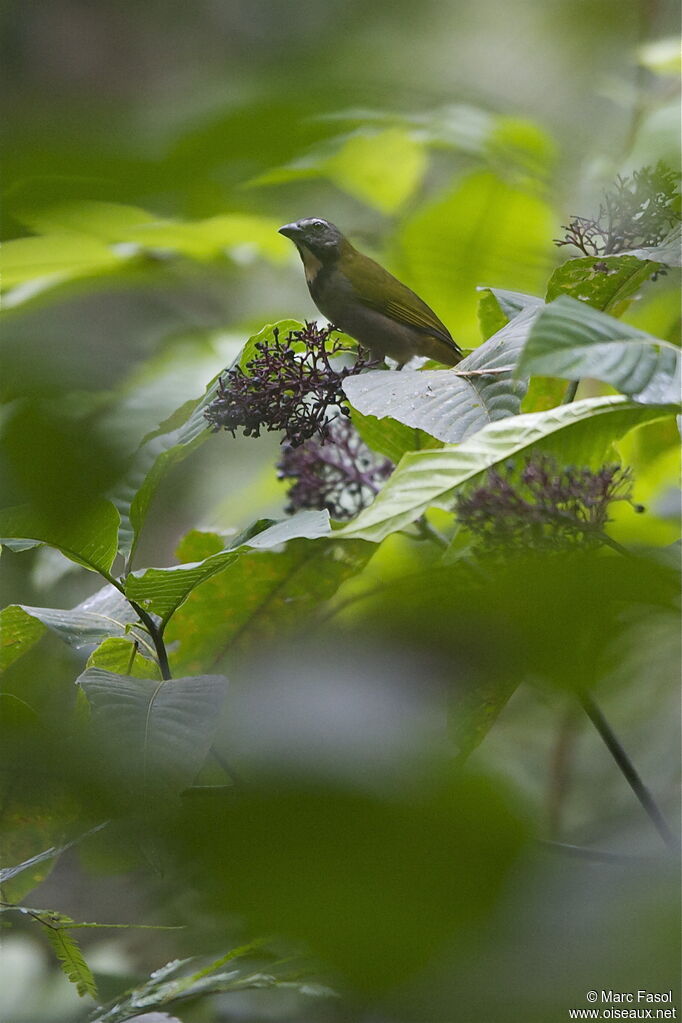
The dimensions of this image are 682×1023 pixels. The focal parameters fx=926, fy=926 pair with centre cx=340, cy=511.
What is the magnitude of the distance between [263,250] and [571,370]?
118cm

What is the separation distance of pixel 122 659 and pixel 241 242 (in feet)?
2.80

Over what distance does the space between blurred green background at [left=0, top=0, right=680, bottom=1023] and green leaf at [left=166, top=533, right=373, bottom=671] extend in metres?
0.11

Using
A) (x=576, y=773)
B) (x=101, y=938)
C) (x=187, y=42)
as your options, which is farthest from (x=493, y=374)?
(x=101, y=938)

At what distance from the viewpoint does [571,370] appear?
1.34 ft

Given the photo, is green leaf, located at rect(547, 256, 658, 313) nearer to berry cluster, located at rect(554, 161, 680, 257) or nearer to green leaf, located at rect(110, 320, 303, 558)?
berry cluster, located at rect(554, 161, 680, 257)

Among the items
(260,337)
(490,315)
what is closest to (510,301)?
(490,315)

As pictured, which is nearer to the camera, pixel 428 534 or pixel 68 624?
pixel 68 624

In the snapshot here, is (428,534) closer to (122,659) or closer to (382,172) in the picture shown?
(122,659)

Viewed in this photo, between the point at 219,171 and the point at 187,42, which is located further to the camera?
the point at 187,42

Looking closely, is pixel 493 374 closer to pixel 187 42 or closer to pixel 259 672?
pixel 187 42

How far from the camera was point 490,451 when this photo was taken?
486 millimetres

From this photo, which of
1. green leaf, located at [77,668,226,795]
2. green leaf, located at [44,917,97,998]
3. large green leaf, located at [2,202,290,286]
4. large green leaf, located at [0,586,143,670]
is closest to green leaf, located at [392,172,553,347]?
large green leaf, located at [2,202,290,286]

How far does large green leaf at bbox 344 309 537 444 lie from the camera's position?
62cm

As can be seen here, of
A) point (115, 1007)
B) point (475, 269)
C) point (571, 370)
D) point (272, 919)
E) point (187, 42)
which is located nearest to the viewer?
point (272, 919)
